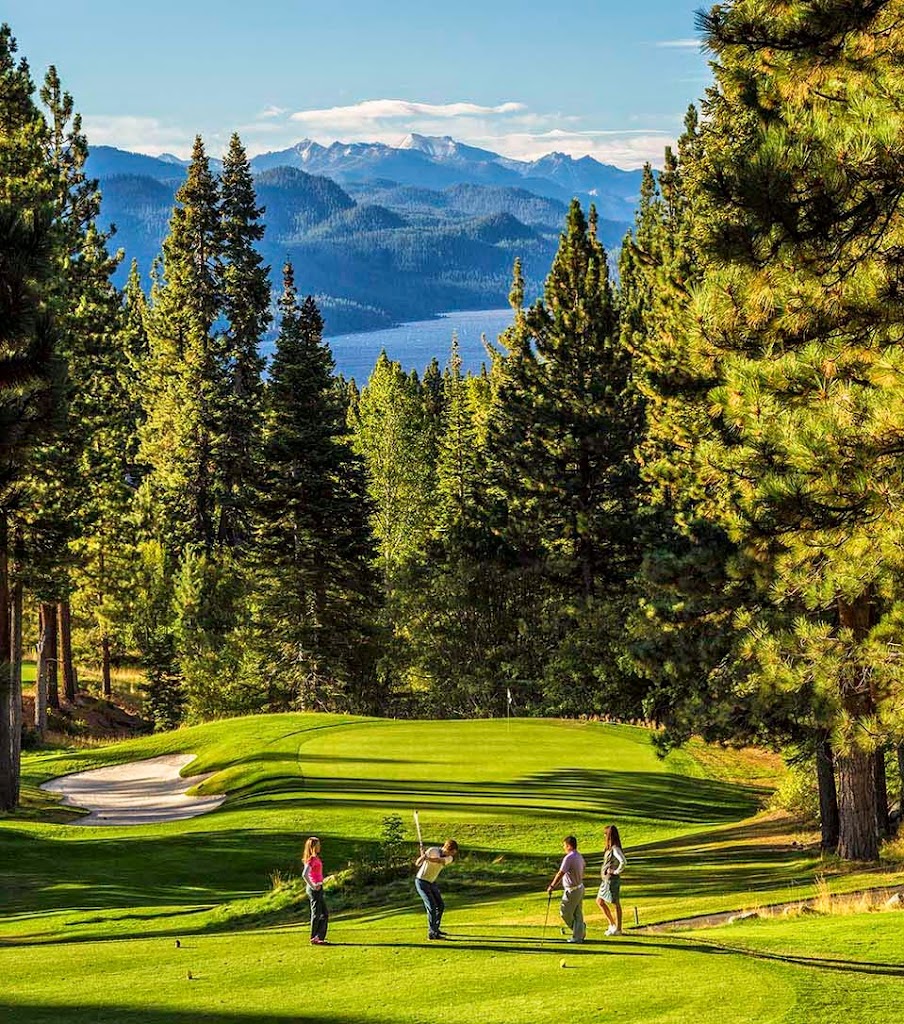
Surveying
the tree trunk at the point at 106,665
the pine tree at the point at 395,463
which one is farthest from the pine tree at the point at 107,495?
the pine tree at the point at 395,463

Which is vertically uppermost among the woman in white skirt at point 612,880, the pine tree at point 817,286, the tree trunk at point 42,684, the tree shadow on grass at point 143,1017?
the pine tree at point 817,286

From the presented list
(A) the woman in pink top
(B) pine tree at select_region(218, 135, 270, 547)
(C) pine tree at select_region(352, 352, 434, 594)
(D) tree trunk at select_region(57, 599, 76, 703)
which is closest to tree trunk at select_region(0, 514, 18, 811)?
(A) the woman in pink top

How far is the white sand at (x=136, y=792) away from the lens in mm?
31828

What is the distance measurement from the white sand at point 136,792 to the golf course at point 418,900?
770 mm

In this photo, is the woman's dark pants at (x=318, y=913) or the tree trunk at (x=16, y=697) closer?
the woman's dark pants at (x=318, y=913)

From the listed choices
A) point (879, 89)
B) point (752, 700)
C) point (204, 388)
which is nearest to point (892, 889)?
point (752, 700)

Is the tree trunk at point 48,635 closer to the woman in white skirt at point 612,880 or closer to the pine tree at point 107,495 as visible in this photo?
the pine tree at point 107,495

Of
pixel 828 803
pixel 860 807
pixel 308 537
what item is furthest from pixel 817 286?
pixel 308 537

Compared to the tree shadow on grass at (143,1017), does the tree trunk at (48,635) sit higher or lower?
higher

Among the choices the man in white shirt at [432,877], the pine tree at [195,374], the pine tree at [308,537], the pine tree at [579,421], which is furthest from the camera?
the pine tree at [195,374]

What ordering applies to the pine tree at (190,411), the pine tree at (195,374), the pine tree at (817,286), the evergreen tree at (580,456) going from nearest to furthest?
the pine tree at (817,286), the evergreen tree at (580,456), the pine tree at (190,411), the pine tree at (195,374)

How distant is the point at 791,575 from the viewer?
51.4 feet

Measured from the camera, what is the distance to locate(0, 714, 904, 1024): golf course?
12750 mm

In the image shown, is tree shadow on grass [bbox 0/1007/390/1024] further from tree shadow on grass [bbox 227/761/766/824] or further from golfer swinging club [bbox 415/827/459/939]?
tree shadow on grass [bbox 227/761/766/824]
